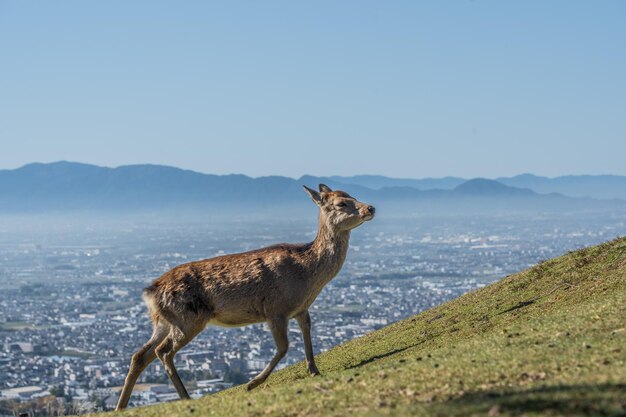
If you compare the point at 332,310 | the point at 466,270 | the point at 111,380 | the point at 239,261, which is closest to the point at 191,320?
the point at 239,261

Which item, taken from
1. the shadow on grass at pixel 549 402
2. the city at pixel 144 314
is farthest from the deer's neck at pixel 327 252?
the city at pixel 144 314

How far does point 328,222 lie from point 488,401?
20.5 ft

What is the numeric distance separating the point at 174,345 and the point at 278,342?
1624mm

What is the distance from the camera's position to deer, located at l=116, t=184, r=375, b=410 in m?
14.2

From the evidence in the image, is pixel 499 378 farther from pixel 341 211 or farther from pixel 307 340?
pixel 341 211

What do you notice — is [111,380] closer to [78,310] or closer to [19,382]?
[19,382]

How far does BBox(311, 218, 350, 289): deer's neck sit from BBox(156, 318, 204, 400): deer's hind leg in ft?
6.62

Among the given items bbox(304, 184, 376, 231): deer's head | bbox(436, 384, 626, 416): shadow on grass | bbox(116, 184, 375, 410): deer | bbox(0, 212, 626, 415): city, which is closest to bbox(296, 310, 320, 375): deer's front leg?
bbox(116, 184, 375, 410): deer

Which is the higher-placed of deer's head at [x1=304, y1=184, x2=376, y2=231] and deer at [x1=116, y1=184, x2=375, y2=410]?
deer's head at [x1=304, y1=184, x2=376, y2=231]

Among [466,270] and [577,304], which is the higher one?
[577,304]

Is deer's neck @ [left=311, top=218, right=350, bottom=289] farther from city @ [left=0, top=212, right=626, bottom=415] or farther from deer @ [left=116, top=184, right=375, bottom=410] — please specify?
city @ [left=0, top=212, right=626, bottom=415]

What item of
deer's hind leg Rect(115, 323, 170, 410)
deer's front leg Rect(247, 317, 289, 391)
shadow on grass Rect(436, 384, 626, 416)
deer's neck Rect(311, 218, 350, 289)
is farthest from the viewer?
deer's neck Rect(311, 218, 350, 289)

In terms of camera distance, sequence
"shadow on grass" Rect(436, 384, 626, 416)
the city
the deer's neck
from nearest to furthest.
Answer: "shadow on grass" Rect(436, 384, 626, 416) < the deer's neck < the city

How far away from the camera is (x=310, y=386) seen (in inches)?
437
